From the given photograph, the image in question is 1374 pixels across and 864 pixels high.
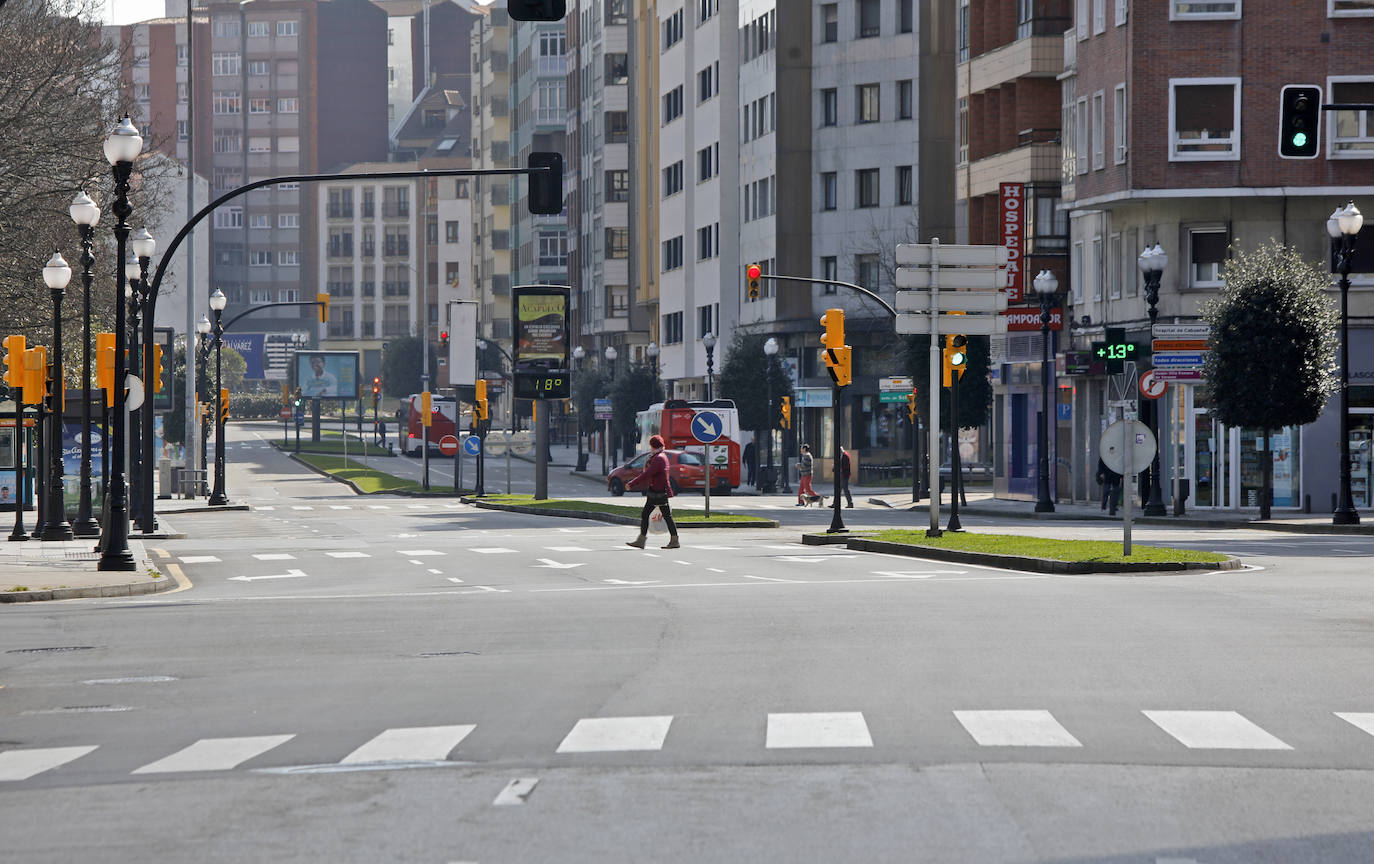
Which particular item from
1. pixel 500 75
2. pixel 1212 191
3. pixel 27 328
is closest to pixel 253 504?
pixel 27 328

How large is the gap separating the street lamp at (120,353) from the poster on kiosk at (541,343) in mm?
30857

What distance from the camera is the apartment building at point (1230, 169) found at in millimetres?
48750

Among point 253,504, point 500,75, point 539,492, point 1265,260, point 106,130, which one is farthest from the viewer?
point 500,75

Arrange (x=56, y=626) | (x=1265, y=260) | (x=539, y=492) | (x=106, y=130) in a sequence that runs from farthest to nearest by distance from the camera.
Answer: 1. (x=539, y=492)
2. (x=106, y=130)
3. (x=1265, y=260)
4. (x=56, y=626)

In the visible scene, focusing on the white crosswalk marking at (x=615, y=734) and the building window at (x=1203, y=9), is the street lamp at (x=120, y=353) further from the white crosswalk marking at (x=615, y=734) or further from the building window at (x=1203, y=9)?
the building window at (x=1203, y=9)

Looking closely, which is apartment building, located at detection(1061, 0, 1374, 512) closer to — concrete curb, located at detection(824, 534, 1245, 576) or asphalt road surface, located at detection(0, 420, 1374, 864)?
concrete curb, located at detection(824, 534, 1245, 576)

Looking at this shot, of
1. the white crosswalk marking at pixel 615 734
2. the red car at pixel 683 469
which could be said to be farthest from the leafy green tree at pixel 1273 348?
the white crosswalk marking at pixel 615 734

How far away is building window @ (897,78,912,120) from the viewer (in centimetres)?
8381

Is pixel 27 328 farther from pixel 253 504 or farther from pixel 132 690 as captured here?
pixel 132 690

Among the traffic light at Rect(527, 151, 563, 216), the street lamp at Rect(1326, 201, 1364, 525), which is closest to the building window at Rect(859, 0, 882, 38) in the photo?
the street lamp at Rect(1326, 201, 1364, 525)

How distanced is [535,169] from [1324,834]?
2343cm

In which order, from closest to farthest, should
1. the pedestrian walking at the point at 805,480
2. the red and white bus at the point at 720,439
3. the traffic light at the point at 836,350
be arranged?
the traffic light at the point at 836,350
the pedestrian walking at the point at 805,480
the red and white bus at the point at 720,439

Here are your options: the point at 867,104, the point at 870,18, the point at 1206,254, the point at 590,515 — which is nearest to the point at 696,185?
the point at 867,104

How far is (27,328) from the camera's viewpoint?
48.8 m
